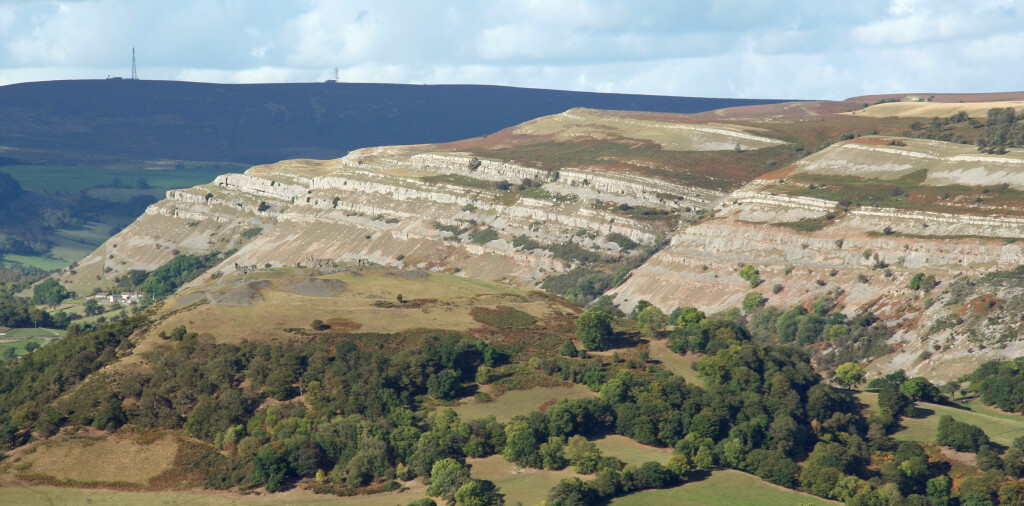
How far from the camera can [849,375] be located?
14800 centimetres

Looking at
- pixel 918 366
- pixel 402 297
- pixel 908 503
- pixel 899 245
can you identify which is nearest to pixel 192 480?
pixel 402 297

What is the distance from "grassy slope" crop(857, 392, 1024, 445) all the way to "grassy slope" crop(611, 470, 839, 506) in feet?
79.0

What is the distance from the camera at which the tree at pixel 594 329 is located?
141 m

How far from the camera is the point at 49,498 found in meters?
102

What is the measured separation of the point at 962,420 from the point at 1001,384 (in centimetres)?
1446

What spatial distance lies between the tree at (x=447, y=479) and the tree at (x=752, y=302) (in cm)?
9323

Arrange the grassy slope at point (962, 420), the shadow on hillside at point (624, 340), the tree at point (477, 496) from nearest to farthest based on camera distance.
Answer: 1. the tree at point (477, 496)
2. the grassy slope at point (962, 420)
3. the shadow on hillside at point (624, 340)

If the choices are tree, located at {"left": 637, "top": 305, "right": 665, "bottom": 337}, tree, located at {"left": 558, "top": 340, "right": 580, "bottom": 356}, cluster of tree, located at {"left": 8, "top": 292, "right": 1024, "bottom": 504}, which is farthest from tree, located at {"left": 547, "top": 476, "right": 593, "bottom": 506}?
tree, located at {"left": 637, "top": 305, "right": 665, "bottom": 337}

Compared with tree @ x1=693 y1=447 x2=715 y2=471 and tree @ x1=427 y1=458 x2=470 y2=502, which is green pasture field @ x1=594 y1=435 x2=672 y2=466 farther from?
tree @ x1=427 y1=458 x2=470 y2=502

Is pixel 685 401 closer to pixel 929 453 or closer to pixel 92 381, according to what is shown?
pixel 929 453

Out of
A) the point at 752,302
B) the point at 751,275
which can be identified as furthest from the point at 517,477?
the point at 751,275

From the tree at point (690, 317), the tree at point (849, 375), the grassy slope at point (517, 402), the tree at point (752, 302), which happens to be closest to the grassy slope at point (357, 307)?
the grassy slope at point (517, 402)

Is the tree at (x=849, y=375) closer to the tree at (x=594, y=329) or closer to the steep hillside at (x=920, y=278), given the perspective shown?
the steep hillside at (x=920, y=278)

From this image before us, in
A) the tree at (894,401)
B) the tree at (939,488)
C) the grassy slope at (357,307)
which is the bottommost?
the tree at (939,488)
